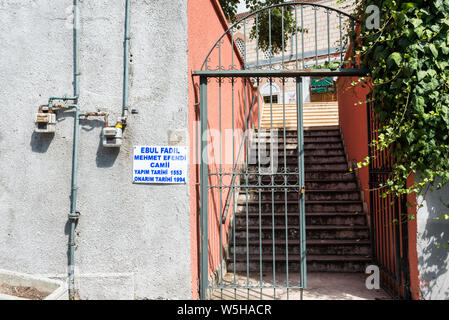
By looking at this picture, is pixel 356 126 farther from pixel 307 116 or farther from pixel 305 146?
pixel 307 116

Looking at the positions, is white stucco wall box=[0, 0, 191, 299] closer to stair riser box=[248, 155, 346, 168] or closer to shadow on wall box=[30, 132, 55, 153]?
shadow on wall box=[30, 132, 55, 153]

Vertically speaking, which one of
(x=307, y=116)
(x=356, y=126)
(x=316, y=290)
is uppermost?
(x=307, y=116)

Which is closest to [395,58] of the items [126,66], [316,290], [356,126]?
[126,66]

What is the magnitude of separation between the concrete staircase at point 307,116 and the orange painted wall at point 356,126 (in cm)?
106

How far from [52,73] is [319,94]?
1469 centimetres

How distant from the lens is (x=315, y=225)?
5.63m

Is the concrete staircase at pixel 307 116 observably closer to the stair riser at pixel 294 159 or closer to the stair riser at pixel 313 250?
the stair riser at pixel 294 159

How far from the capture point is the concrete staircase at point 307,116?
9.04 m

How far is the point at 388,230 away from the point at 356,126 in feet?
8.41

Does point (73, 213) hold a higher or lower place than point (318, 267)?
higher

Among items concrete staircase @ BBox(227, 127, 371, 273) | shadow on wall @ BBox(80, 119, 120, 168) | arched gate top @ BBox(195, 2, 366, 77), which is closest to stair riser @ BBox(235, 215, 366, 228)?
concrete staircase @ BBox(227, 127, 371, 273)

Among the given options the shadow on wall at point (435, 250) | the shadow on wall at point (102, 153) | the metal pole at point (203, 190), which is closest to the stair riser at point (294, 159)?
the metal pole at point (203, 190)

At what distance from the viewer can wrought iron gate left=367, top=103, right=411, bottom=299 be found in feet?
12.2

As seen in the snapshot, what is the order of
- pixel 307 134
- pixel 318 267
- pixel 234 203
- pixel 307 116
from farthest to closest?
1. pixel 307 116
2. pixel 307 134
3. pixel 234 203
4. pixel 318 267
